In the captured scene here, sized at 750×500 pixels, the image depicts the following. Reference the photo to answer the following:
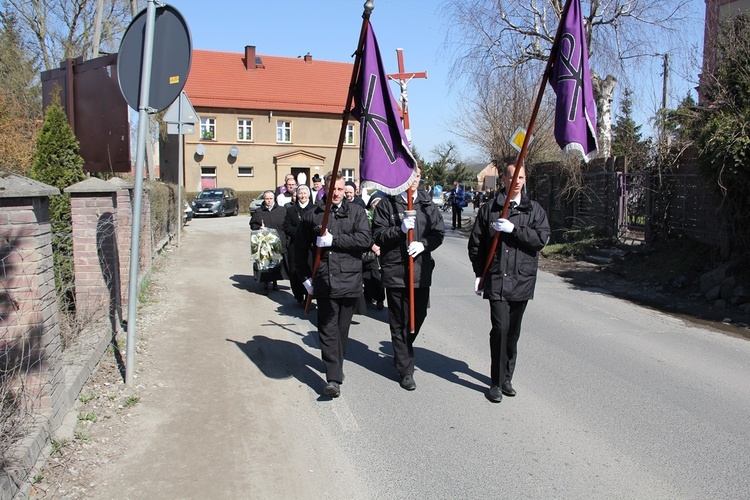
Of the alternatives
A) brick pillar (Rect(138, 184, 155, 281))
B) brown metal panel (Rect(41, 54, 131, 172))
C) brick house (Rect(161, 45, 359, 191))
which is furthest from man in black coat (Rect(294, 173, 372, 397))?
brick house (Rect(161, 45, 359, 191))

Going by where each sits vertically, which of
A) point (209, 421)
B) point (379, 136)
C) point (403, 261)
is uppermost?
point (379, 136)

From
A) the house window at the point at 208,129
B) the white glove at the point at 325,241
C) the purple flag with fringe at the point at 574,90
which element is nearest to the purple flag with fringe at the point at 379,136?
the white glove at the point at 325,241

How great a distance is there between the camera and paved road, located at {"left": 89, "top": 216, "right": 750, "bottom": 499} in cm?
411

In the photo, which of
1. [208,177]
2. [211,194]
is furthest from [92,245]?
[208,177]

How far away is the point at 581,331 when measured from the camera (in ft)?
27.3

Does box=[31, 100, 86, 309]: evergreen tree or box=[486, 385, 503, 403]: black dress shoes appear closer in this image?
box=[486, 385, 503, 403]: black dress shoes

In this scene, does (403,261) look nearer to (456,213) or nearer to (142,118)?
(142,118)

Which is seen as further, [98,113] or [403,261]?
[98,113]

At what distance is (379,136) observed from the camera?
5578 millimetres

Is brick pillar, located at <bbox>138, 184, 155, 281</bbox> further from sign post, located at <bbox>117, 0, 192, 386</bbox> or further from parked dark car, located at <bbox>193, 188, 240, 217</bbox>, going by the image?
parked dark car, located at <bbox>193, 188, 240, 217</bbox>

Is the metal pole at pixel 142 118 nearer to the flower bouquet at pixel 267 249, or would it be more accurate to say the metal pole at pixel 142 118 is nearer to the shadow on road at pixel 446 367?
the shadow on road at pixel 446 367

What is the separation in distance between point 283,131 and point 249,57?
270 inches

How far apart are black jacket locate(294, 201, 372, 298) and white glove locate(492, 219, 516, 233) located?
3.80ft

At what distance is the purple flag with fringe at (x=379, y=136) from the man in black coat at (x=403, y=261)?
0.94 feet
